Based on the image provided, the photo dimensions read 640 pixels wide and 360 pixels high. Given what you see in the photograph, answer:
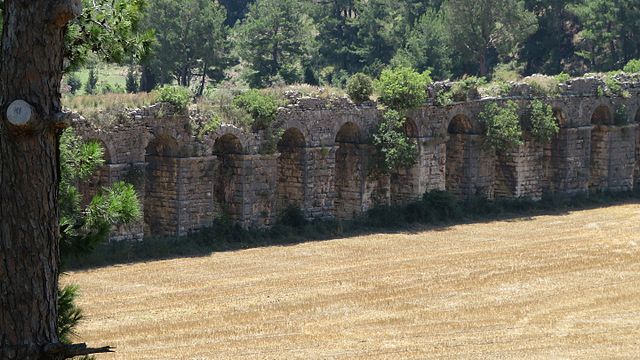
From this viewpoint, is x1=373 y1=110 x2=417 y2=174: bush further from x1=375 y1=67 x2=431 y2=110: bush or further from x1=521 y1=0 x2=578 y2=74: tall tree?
x1=521 y1=0 x2=578 y2=74: tall tree

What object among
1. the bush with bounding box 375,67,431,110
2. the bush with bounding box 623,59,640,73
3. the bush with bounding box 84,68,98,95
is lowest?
the bush with bounding box 375,67,431,110

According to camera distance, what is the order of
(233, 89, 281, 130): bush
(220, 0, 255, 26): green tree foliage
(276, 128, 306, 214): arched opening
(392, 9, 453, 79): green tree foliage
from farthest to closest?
(220, 0, 255, 26): green tree foliage, (392, 9, 453, 79): green tree foliage, (276, 128, 306, 214): arched opening, (233, 89, 281, 130): bush

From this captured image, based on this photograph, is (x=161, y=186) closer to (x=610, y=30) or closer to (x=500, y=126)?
(x=500, y=126)

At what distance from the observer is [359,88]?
3491 centimetres

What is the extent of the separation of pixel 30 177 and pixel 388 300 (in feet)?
62.0

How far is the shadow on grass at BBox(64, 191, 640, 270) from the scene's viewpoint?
29906 mm

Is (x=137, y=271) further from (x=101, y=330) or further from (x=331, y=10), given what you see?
(x=331, y=10)

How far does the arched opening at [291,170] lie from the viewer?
3384 cm

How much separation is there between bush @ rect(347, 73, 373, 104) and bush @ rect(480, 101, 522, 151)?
13.2 ft

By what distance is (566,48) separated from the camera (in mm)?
62500

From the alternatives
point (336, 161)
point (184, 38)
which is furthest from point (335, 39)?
point (336, 161)

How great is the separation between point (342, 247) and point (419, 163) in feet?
16.9

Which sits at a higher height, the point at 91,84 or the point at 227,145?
the point at 91,84

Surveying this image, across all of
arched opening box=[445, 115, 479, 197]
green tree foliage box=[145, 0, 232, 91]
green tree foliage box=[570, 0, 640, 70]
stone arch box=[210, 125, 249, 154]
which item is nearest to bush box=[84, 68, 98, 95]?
green tree foliage box=[145, 0, 232, 91]
